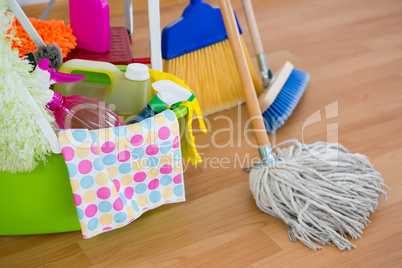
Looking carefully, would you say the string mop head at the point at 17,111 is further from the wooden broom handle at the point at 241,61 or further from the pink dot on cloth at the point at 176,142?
the wooden broom handle at the point at 241,61

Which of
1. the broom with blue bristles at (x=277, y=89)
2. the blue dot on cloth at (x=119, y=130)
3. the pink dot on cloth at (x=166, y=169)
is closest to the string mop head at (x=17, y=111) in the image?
the blue dot on cloth at (x=119, y=130)

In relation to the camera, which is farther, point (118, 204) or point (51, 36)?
point (51, 36)

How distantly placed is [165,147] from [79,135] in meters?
0.16

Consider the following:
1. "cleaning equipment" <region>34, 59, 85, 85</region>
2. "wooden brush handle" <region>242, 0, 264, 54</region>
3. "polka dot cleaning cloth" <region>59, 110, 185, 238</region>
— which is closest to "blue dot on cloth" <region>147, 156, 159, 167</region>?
"polka dot cleaning cloth" <region>59, 110, 185, 238</region>

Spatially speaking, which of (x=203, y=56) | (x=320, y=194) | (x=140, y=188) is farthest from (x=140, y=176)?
(x=203, y=56)

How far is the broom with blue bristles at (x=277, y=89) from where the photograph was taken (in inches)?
48.9

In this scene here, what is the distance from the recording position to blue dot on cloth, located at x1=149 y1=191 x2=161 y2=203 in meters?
0.95

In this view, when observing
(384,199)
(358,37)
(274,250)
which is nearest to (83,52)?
(274,250)

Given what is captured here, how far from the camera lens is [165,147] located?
0.90 m

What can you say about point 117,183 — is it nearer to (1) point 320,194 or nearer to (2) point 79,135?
(2) point 79,135

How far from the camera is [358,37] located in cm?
170

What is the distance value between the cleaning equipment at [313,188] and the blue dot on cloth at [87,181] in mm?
338

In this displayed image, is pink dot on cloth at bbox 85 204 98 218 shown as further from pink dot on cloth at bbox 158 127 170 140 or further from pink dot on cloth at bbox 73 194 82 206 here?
pink dot on cloth at bbox 158 127 170 140

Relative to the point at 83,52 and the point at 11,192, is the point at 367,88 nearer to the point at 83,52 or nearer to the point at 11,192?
the point at 83,52
